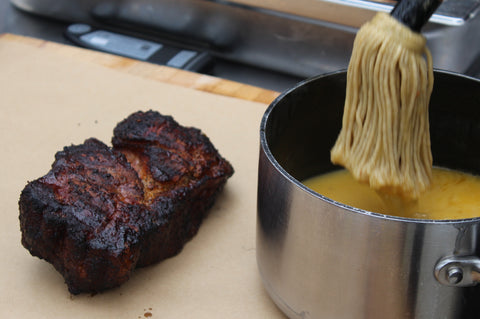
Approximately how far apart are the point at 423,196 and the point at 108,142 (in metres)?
0.99

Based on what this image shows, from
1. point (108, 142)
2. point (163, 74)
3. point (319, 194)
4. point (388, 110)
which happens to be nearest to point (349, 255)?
point (319, 194)

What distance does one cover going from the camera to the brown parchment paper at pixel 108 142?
1.54m

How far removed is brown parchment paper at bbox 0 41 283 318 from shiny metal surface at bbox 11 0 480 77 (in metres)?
0.39

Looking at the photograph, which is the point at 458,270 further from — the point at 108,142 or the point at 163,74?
the point at 163,74

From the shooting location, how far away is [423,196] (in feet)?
5.51

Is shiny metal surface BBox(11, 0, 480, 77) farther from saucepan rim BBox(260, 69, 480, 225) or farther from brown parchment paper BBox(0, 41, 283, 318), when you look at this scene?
saucepan rim BBox(260, 69, 480, 225)

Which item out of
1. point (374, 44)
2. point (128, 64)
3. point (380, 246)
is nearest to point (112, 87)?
point (128, 64)

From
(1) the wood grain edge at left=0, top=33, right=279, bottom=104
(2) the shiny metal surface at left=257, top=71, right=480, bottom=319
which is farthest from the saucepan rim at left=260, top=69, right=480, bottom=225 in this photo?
(1) the wood grain edge at left=0, top=33, right=279, bottom=104

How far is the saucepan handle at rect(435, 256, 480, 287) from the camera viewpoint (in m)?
1.20

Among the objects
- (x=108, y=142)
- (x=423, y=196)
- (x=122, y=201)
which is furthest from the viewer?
(x=108, y=142)

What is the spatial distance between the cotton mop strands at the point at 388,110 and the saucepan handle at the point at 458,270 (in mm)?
256

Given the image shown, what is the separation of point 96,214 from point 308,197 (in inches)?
21.1

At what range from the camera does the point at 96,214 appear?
1.50 m

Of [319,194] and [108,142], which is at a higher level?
[319,194]
